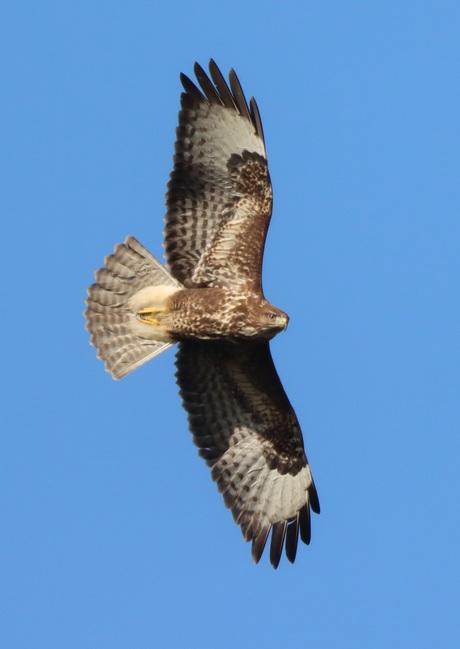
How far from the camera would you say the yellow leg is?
1331 centimetres

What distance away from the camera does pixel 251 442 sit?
1401 cm

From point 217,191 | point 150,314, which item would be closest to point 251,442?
point 150,314

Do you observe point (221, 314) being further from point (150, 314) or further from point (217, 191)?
point (217, 191)

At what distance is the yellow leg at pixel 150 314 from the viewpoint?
43.7 feet

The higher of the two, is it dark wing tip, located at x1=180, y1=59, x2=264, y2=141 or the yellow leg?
dark wing tip, located at x1=180, y1=59, x2=264, y2=141

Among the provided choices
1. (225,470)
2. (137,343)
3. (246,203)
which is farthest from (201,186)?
(225,470)

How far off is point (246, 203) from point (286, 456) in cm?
243

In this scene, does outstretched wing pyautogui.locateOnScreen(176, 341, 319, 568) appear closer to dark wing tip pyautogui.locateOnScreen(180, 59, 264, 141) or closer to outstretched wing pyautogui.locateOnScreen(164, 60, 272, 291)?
outstretched wing pyautogui.locateOnScreen(164, 60, 272, 291)

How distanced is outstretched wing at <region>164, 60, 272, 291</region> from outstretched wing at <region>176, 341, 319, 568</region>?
815 millimetres

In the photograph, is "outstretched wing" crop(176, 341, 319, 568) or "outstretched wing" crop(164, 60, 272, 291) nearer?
"outstretched wing" crop(164, 60, 272, 291)

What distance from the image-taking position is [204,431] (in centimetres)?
1389

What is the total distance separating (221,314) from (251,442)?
1640 mm

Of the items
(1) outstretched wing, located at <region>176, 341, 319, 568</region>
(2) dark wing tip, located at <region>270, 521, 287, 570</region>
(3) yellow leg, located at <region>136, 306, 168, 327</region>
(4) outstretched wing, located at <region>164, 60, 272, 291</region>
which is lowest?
(2) dark wing tip, located at <region>270, 521, 287, 570</region>

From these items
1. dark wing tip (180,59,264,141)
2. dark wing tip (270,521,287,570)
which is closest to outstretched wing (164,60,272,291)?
dark wing tip (180,59,264,141)
